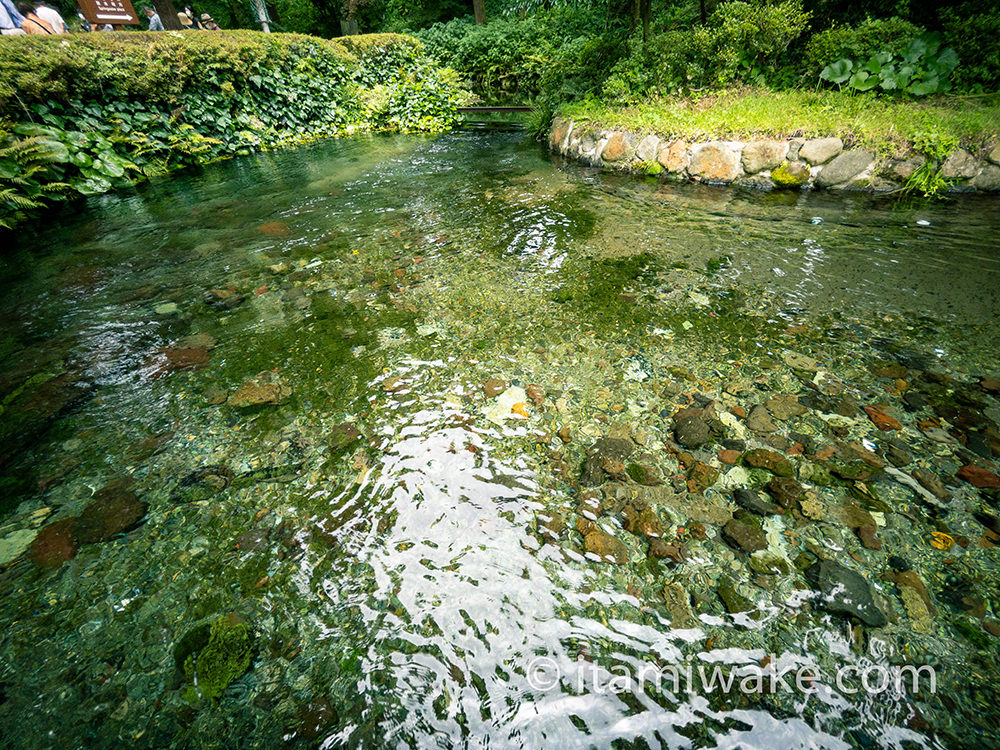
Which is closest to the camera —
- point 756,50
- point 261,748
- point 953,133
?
point 261,748

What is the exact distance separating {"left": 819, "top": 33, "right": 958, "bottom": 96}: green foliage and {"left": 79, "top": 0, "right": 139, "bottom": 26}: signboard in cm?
1446

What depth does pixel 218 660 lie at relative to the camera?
1.48 meters

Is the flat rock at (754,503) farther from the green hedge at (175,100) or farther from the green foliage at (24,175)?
the green hedge at (175,100)

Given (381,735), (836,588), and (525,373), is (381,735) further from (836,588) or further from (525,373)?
(525,373)

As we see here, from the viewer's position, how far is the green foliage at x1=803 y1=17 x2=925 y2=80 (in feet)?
19.5

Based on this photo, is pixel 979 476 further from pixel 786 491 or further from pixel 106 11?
pixel 106 11

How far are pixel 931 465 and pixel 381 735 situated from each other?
2.74 meters

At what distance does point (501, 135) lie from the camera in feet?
33.1

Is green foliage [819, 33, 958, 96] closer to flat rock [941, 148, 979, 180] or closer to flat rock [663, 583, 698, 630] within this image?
flat rock [941, 148, 979, 180]

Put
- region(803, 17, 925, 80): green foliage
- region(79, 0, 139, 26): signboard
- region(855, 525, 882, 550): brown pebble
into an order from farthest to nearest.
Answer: region(79, 0, 139, 26): signboard → region(803, 17, 925, 80): green foliage → region(855, 525, 882, 550): brown pebble

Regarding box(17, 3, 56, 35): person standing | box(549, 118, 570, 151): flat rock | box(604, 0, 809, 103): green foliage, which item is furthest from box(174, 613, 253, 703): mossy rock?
box(17, 3, 56, 35): person standing

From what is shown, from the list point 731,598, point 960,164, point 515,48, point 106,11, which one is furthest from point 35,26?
point 960,164

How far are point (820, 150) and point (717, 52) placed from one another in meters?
3.05

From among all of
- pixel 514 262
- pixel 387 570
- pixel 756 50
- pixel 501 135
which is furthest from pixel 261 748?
pixel 501 135
